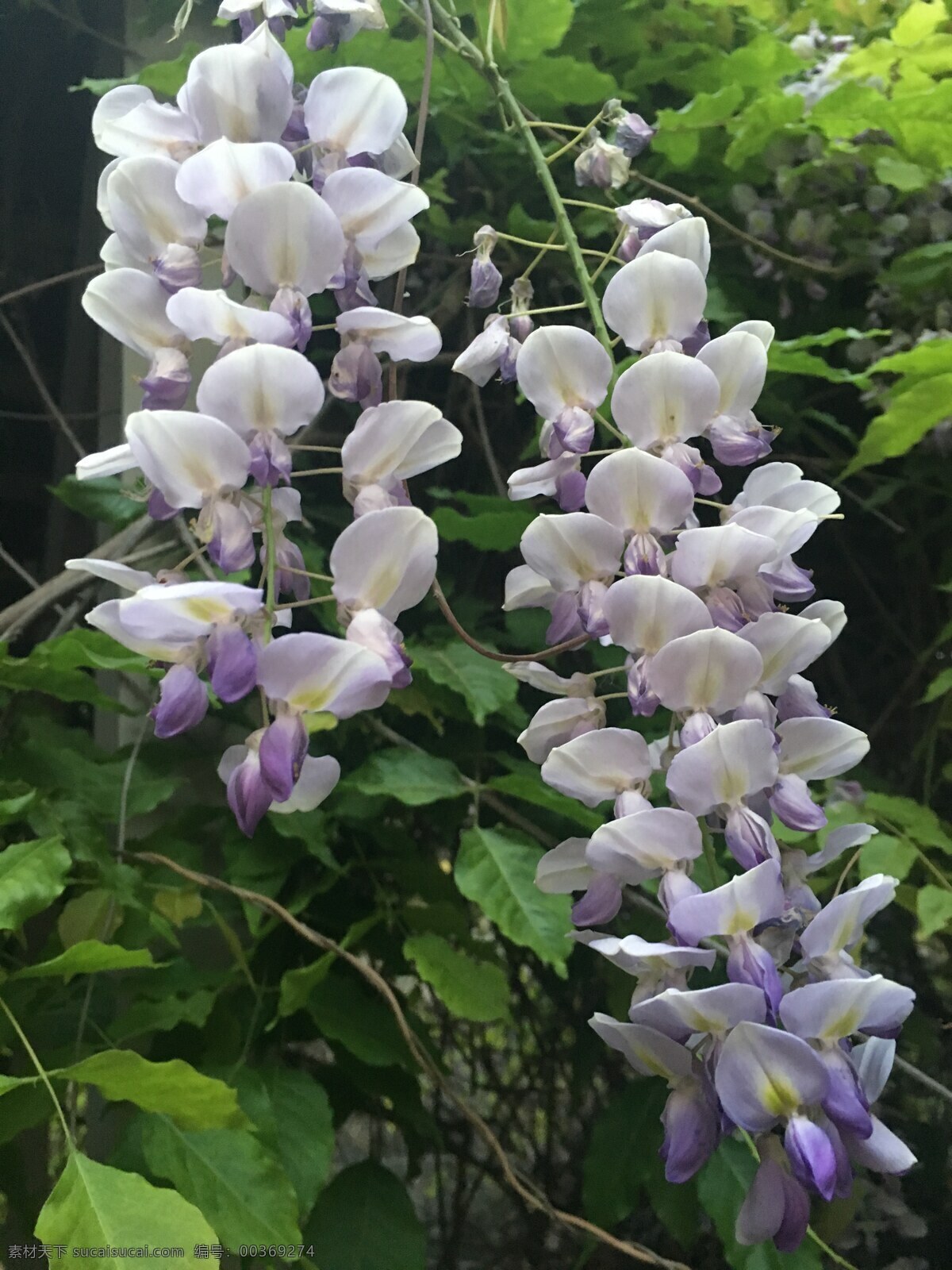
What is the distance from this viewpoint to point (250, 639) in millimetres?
351

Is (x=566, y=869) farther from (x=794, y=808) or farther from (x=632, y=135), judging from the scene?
(x=632, y=135)

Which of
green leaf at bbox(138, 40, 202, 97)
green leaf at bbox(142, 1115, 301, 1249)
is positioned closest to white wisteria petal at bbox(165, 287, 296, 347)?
green leaf at bbox(142, 1115, 301, 1249)

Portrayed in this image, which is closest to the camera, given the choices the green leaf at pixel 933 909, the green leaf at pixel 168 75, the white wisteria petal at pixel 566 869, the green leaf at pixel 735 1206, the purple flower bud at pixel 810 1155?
the purple flower bud at pixel 810 1155

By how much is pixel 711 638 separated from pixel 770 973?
13cm

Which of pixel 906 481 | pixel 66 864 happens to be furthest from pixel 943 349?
pixel 66 864

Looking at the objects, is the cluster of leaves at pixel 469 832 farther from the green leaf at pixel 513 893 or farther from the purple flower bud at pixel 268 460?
the purple flower bud at pixel 268 460

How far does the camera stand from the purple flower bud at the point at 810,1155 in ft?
1.02

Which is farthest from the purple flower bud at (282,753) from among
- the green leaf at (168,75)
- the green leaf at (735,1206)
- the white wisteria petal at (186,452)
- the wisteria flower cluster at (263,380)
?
the green leaf at (168,75)

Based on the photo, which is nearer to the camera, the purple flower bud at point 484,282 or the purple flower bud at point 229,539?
the purple flower bud at point 229,539

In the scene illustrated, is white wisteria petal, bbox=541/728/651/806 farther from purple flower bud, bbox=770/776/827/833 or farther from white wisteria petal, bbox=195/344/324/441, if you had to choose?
white wisteria petal, bbox=195/344/324/441

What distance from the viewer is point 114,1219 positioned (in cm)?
41

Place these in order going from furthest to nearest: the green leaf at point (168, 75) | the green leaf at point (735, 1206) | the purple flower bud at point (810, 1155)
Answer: the green leaf at point (168, 75) → the green leaf at point (735, 1206) → the purple flower bud at point (810, 1155)

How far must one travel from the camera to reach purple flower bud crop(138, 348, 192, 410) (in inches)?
15.3

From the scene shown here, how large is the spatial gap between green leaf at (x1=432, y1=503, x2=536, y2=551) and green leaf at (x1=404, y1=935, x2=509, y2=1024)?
12.5 inches
